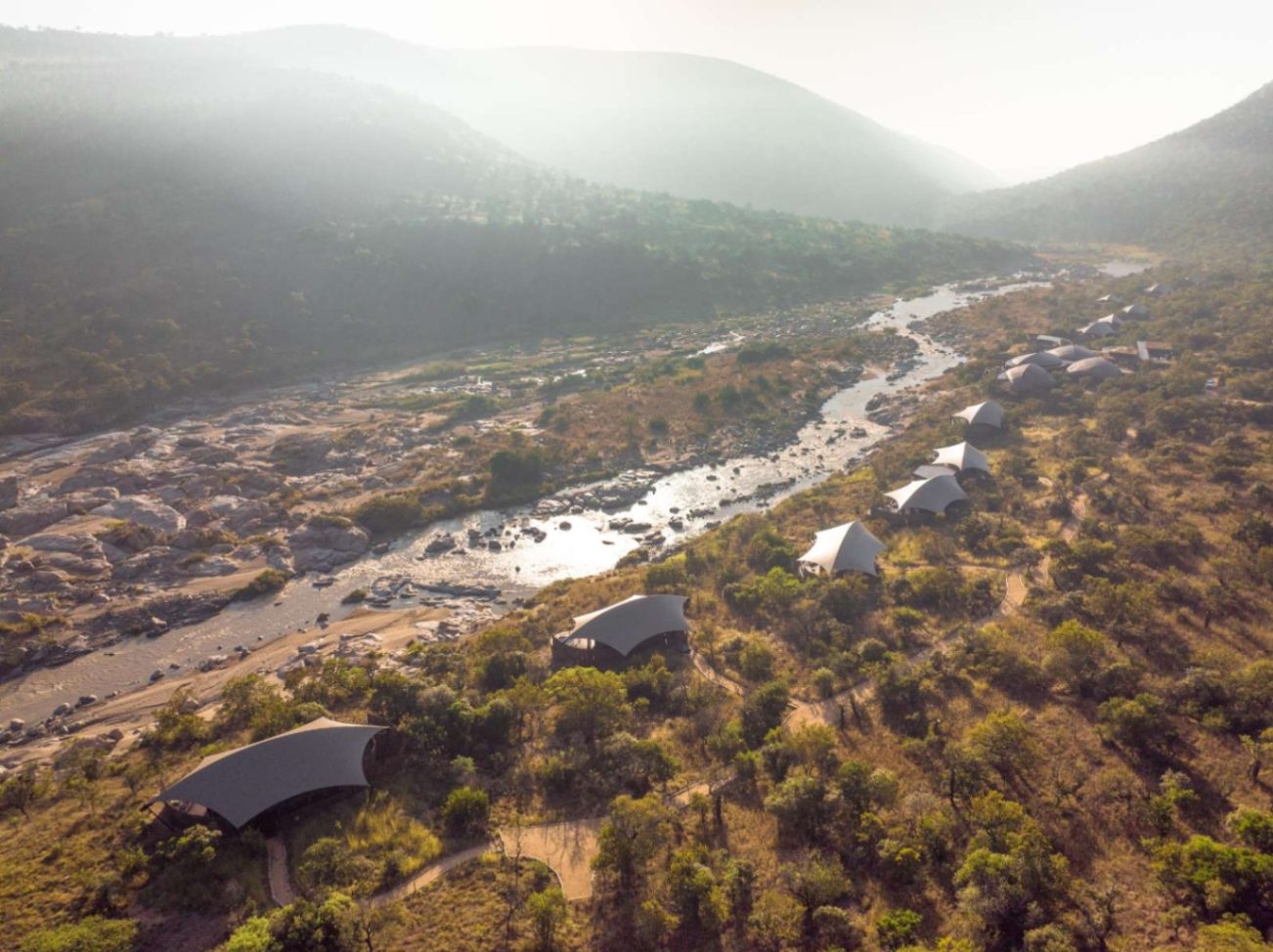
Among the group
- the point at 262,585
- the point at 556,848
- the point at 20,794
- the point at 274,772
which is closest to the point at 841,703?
the point at 556,848

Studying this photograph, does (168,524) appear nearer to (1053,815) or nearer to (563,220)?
(1053,815)

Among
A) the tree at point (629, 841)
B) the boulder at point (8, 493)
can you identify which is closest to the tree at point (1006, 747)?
the tree at point (629, 841)

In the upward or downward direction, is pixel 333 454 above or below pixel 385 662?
above

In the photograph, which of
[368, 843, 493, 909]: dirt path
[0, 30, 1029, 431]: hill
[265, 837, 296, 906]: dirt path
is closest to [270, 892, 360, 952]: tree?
[368, 843, 493, 909]: dirt path

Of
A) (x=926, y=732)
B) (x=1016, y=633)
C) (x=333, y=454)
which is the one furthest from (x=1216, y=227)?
(x=333, y=454)

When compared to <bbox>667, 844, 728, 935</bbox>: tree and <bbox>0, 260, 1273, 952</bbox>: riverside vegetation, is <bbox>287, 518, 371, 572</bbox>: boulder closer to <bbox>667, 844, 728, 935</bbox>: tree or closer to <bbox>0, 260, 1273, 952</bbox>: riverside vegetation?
<bbox>0, 260, 1273, 952</bbox>: riverside vegetation

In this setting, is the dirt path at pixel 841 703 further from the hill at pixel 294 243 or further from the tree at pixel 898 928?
the hill at pixel 294 243
